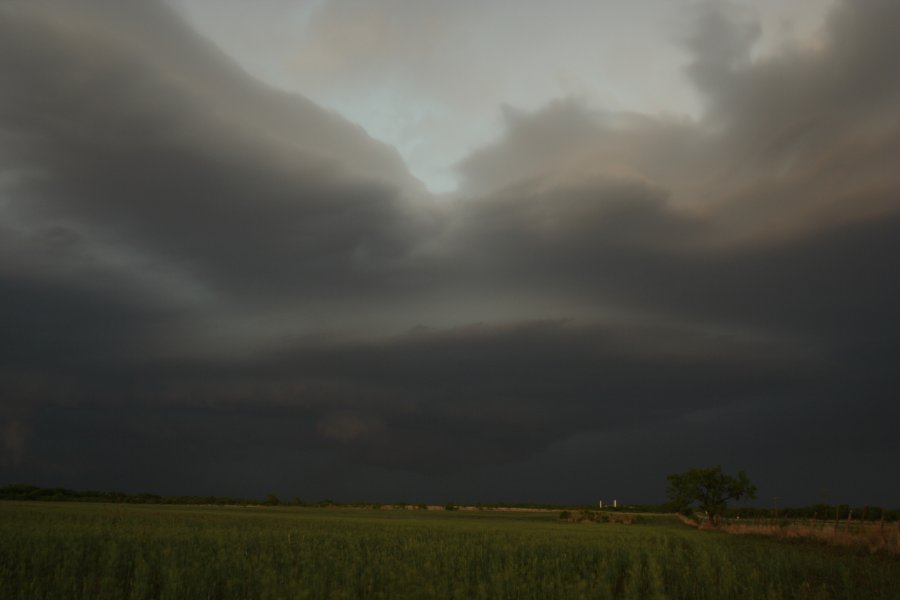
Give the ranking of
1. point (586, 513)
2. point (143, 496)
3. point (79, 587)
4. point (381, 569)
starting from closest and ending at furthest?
point (79, 587) < point (381, 569) < point (586, 513) < point (143, 496)

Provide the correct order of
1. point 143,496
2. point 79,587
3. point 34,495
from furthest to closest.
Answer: point 143,496
point 34,495
point 79,587

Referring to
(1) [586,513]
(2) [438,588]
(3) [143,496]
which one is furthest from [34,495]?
(2) [438,588]

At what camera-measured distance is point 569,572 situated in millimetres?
25688

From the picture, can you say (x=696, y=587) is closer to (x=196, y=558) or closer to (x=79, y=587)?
(x=196, y=558)

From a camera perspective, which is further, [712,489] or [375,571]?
[712,489]

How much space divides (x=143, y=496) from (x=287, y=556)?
131m

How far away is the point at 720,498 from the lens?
10881 cm

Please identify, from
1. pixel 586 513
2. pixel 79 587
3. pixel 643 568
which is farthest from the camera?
pixel 586 513

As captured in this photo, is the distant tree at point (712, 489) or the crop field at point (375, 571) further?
the distant tree at point (712, 489)

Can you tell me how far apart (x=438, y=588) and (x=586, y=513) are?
3526 inches

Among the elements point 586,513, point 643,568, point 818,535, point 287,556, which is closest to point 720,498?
point 586,513

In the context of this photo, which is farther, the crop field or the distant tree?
the distant tree

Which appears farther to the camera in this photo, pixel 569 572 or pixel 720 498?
pixel 720 498

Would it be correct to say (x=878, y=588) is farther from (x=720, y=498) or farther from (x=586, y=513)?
(x=720, y=498)
